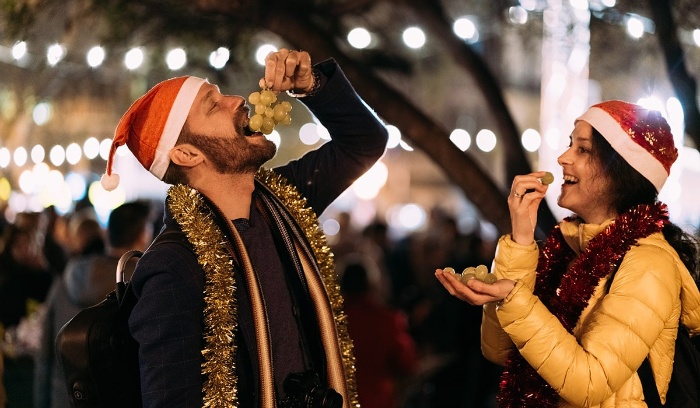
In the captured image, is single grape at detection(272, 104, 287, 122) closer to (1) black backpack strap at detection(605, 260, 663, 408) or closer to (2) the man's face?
(2) the man's face

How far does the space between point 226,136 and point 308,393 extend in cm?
90

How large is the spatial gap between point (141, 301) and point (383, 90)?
216 centimetres

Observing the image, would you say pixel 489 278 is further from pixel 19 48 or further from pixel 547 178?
pixel 19 48

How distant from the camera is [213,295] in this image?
282cm

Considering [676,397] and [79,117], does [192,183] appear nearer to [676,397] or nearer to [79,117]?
[676,397]

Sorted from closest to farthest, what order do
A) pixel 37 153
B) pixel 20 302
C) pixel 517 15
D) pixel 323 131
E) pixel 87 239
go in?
pixel 517 15 → pixel 87 239 → pixel 20 302 → pixel 37 153 → pixel 323 131

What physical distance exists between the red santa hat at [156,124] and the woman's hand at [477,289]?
3.50 feet

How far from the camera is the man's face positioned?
3084 millimetres

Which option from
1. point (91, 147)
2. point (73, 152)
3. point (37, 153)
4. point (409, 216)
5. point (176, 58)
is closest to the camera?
point (176, 58)

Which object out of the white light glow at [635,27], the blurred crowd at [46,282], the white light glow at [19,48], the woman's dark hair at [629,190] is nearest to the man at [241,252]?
the woman's dark hair at [629,190]

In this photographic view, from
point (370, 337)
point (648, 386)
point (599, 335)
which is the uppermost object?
point (370, 337)

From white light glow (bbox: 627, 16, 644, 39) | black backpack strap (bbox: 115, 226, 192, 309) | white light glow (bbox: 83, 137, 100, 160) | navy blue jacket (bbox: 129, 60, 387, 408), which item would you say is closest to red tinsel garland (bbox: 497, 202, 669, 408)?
navy blue jacket (bbox: 129, 60, 387, 408)

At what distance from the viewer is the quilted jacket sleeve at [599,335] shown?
105 inches

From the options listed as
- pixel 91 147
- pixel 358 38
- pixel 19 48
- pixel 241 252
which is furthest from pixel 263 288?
pixel 91 147
